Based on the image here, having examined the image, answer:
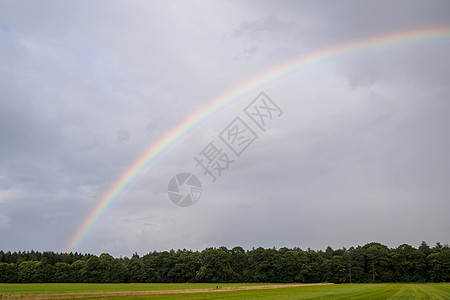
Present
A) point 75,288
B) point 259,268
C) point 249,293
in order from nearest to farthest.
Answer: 1. point 249,293
2. point 75,288
3. point 259,268

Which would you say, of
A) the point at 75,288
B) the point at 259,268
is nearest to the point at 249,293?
the point at 75,288

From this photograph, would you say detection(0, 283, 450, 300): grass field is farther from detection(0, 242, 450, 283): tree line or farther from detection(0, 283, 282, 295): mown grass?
detection(0, 242, 450, 283): tree line

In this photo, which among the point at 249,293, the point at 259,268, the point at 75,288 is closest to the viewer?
the point at 249,293

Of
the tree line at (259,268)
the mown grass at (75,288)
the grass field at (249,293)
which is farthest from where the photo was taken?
the tree line at (259,268)

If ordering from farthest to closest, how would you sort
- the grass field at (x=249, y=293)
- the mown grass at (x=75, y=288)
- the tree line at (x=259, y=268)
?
the tree line at (x=259, y=268) → the mown grass at (x=75, y=288) → the grass field at (x=249, y=293)

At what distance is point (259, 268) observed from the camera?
147 metres

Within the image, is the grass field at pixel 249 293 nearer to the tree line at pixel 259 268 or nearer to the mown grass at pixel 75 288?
the mown grass at pixel 75 288

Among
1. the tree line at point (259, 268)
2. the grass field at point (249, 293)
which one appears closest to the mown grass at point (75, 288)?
the grass field at point (249, 293)

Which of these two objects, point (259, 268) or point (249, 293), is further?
point (259, 268)

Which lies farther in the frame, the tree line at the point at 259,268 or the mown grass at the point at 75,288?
the tree line at the point at 259,268

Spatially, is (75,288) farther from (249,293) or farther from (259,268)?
(259,268)

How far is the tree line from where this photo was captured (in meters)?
140

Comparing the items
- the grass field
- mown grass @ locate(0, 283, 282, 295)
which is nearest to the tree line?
mown grass @ locate(0, 283, 282, 295)

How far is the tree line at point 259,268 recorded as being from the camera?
458ft
